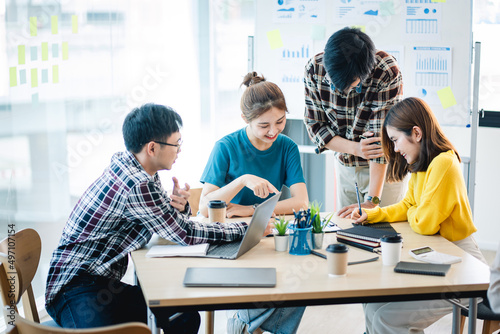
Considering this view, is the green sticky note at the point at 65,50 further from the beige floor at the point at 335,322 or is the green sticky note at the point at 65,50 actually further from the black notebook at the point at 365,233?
the black notebook at the point at 365,233

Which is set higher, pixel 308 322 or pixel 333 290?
pixel 333 290

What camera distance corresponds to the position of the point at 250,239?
210 cm

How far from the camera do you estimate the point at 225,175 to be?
8.89 ft

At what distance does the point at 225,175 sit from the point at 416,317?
1.06 m

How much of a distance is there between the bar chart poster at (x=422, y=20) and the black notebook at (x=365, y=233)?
1.62 m

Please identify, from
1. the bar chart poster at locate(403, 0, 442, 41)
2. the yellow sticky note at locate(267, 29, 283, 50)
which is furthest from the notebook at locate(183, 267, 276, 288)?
the yellow sticky note at locate(267, 29, 283, 50)

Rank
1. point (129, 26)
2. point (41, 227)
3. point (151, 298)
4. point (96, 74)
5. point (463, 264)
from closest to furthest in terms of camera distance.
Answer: point (151, 298)
point (463, 264)
point (41, 227)
point (96, 74)
point (129, 26)

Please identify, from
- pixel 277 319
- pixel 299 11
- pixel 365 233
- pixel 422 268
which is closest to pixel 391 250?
pixel 422 268

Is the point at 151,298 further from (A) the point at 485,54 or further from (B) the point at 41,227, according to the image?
(A) the point at 485,54

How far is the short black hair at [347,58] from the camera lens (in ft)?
8.39

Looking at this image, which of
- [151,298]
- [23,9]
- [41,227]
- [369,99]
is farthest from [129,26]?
[151,298]

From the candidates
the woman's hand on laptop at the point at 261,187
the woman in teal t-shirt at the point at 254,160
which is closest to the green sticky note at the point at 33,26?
the woman in teal t-shirt at the point at 254,160

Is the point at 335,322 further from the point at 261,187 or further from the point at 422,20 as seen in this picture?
the point at 422,20

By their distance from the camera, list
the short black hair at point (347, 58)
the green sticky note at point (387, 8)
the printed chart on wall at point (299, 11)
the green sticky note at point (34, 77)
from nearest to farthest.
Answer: the short black hair at point (347, 58) < the green sticky note at point (34, 77) < the green sticky note at point (387, 8) < the printed chart on wall at point (299, 11)
